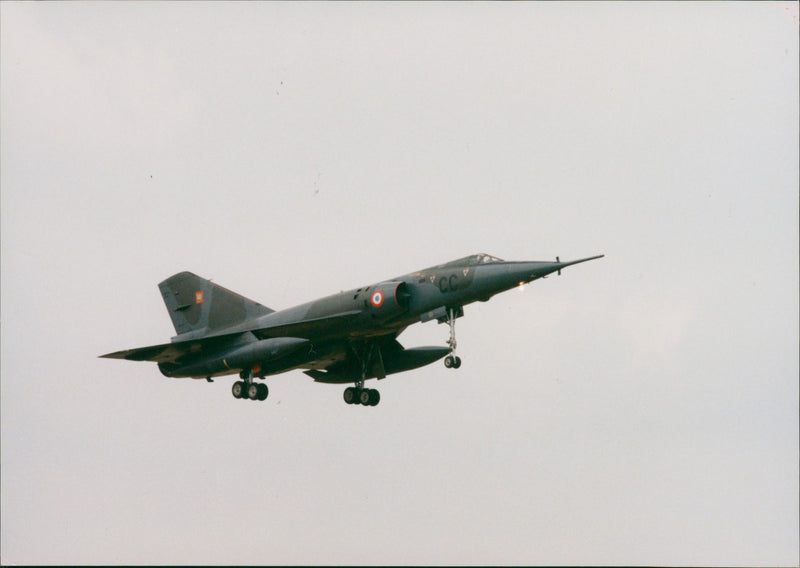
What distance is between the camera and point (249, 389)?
140 feet

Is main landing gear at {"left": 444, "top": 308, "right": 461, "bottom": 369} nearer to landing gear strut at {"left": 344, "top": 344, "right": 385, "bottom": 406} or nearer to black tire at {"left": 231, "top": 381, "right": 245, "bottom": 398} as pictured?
landing gear strut at {"left": 344, "top": 344, "right": 385, "bottom": 406}

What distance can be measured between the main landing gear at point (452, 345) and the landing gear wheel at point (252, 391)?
790cm

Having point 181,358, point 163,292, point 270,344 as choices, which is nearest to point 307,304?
point 270,344

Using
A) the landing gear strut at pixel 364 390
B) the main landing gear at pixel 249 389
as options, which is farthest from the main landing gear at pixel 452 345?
the main landing gear at pixel 249 389

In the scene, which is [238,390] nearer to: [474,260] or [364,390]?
[364,390]

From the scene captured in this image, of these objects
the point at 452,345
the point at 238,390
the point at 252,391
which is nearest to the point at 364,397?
the point at 252,391

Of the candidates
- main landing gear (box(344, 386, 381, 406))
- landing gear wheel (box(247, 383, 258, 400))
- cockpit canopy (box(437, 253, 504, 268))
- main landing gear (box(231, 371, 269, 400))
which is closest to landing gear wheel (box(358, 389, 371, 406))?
main landing gear (box(344, 386, 381, 406))

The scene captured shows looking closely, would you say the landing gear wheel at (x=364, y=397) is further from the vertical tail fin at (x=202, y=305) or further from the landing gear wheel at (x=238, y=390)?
the vertical tail fin at (x=202, y=305)

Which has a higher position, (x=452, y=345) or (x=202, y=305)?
(x=202, y=305)

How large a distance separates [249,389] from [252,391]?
0.14 metres

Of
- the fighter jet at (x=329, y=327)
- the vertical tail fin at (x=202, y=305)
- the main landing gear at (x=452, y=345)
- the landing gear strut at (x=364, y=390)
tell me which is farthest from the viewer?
the vertical tail fin at (x=202, y=305)

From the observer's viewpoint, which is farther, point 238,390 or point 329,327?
point 238,390

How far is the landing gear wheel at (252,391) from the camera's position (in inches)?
1677

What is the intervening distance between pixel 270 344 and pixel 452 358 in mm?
7227
